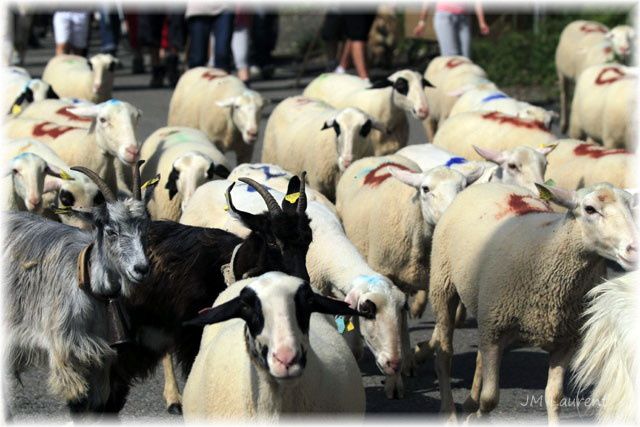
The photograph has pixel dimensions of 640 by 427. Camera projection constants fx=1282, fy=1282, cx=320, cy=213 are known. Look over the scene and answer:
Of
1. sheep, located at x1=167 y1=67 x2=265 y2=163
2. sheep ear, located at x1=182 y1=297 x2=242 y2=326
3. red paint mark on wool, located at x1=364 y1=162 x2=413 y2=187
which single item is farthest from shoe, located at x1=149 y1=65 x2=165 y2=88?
sheep ear, located at x1=182 y1=297 x2=242 y2=326

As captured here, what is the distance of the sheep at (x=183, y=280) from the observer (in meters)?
5.88

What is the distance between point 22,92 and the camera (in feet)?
37.9

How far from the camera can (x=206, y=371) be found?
4949 mm

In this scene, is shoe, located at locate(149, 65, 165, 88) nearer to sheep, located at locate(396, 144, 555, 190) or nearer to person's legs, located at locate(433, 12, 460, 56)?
person's legs, located at locate(433, 12, 460, 56)

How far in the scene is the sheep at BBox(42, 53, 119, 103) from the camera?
13.1 metres

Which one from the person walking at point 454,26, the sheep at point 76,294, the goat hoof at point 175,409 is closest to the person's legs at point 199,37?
the person walking at point 454,26

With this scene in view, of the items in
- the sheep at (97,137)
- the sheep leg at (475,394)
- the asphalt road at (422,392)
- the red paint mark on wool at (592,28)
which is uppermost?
the sheep at (97,137)

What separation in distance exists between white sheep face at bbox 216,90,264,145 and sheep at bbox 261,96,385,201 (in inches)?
10.4

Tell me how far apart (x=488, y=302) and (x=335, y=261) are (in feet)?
2.88

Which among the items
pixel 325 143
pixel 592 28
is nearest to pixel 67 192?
pixel 325 143

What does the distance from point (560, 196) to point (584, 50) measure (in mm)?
9819

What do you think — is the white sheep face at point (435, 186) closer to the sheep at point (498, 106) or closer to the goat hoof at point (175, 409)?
the goat hoof at point (175, 409)

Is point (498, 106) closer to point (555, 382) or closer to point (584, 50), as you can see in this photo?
point (584, 50)

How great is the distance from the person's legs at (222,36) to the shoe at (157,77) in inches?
145
